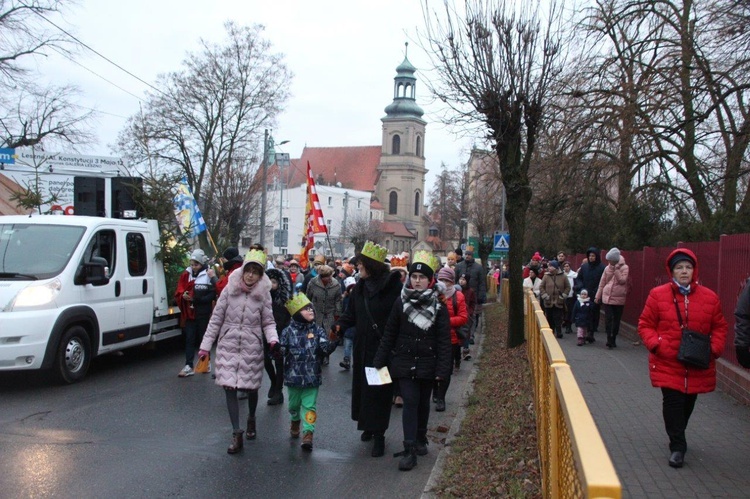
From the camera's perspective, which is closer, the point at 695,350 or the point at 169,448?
the point at 695,350

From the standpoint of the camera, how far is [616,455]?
6.17 meters

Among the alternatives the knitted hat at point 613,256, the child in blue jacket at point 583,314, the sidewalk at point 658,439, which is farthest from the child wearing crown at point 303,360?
the child in blue jacket at point 583,314

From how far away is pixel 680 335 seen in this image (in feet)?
19.0

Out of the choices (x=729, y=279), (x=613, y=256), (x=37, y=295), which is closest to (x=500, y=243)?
(x=613, y=256)

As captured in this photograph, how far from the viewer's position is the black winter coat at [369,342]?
6629 millimetres

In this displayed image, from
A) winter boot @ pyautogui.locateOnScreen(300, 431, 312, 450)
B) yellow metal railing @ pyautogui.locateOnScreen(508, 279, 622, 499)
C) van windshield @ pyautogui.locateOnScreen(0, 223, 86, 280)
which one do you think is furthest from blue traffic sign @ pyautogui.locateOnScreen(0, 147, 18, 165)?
yellow metal railing @ pyautogui.locateOnScreen(508, 279, 622, 499)

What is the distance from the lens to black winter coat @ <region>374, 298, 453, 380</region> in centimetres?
618

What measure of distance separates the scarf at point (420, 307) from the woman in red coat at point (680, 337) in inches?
67.0

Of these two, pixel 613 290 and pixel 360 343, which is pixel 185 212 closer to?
pixel 613 290

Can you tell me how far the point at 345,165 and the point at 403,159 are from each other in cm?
990

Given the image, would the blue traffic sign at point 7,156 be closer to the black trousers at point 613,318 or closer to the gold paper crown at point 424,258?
the gold paper crown at point 424,258

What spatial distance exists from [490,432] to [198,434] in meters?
2.83

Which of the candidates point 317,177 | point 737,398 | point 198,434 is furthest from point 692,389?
point 317,177

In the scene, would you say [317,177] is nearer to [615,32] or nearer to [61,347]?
[615,32]
